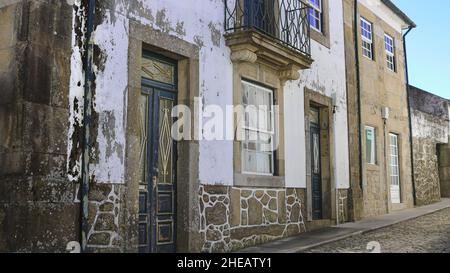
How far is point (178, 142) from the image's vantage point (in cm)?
755

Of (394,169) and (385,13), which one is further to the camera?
(385,13)

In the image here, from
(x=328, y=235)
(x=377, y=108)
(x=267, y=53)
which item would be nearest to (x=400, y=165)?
(x=377, y=108)

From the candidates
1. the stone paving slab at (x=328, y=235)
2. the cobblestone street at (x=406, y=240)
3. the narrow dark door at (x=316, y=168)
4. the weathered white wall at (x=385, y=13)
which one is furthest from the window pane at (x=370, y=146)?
the weathered white wall at (x=385, y=13)

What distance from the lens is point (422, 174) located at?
1720 cm

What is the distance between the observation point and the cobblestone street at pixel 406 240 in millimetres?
8086

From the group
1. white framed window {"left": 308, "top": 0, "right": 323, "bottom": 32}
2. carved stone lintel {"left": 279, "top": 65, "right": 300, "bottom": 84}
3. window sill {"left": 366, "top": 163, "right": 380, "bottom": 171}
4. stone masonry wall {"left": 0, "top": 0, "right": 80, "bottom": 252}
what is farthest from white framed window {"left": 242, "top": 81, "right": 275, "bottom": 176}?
window sill {"left": 366, "top": 163, "right": 380, "bottom": 171}

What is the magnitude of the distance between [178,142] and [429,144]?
13161 mm

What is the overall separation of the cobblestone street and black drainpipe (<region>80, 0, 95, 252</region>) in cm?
386

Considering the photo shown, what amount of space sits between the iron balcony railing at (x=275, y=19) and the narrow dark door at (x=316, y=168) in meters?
1.92

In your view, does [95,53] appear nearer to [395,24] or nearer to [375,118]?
[375,118]

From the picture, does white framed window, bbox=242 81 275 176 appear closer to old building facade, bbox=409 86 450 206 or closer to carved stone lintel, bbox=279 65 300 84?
carved stone lintel, bbox=279 65 300 84

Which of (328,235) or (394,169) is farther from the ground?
(394,169)

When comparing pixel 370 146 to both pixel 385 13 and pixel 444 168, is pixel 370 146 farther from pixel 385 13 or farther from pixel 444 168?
pixel 444 168
